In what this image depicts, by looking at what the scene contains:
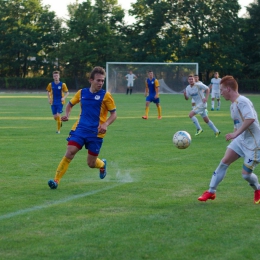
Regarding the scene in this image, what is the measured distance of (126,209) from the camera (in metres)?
7.09

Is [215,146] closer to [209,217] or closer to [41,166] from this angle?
[41,166]

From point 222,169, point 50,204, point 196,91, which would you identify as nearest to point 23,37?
point 196,91

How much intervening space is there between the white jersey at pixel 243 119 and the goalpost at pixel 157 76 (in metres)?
38.8

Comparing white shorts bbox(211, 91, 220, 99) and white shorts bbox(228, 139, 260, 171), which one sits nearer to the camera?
white shorts bbox(228, 139, 260, 171)

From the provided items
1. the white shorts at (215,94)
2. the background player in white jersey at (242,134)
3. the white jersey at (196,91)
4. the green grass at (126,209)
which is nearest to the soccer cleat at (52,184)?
the green grass at (126,209)

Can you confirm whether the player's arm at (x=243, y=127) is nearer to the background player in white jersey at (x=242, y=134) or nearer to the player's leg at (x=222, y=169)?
the background player in white jersey at (x=242, y=134)

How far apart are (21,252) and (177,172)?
199 inches

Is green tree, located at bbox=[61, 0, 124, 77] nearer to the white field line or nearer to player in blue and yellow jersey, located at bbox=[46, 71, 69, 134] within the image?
player in blue and yellow jersey, located at bbox=[46, 71, 69, 134]

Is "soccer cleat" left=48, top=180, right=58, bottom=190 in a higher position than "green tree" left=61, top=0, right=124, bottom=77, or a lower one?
lower

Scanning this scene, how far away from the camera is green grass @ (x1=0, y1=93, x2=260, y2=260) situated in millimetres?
5410

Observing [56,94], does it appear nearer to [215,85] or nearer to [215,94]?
[215,94]

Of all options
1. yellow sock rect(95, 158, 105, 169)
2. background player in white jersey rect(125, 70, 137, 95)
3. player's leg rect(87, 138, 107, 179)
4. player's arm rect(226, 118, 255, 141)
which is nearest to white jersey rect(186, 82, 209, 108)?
yellow sock rect(95, 158, 105, 169)

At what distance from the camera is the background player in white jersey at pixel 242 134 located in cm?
721

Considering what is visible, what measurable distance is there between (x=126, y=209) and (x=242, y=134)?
173 cm
